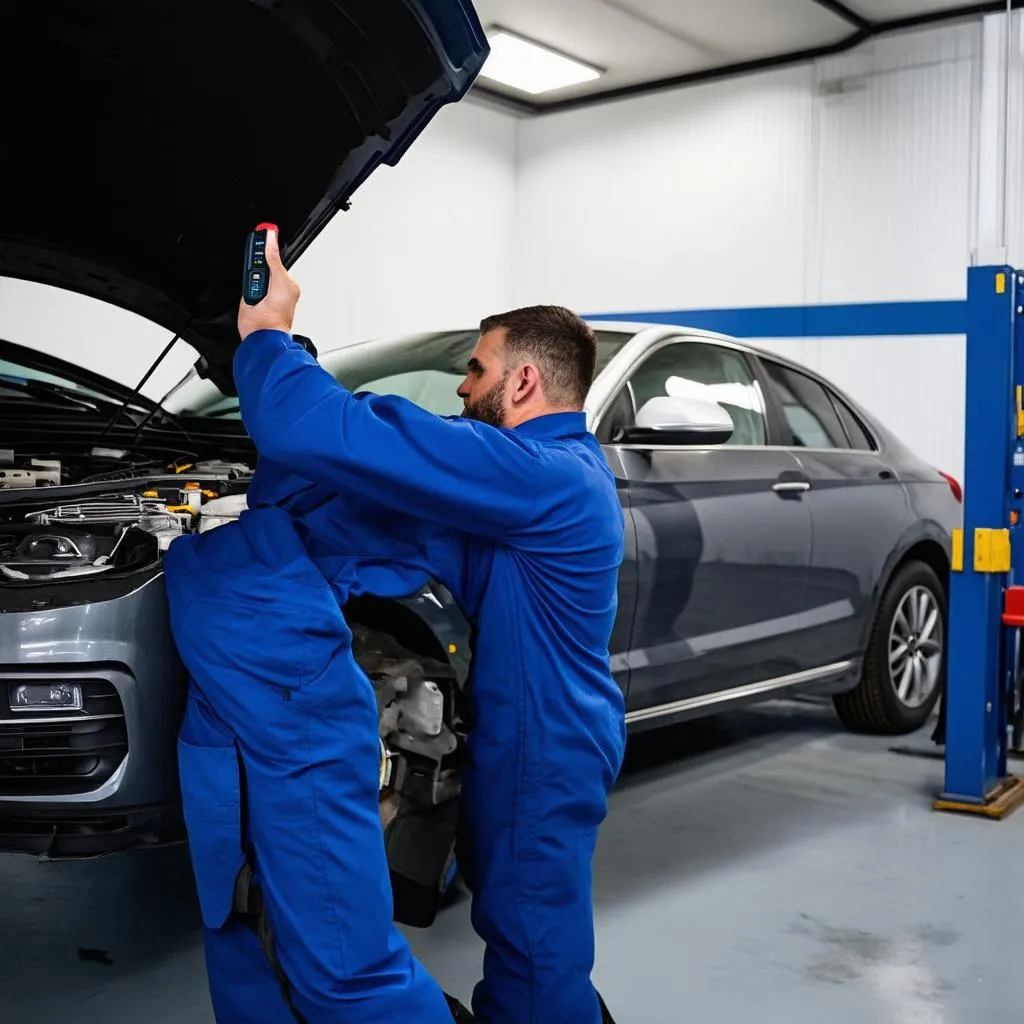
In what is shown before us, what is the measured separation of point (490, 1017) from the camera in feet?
6.58

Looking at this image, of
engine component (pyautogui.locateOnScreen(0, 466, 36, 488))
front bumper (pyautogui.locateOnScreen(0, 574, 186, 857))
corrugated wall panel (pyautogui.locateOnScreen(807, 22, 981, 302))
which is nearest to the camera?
front bumper (pyautogui.locateOnScreen(0, 574, 186, 857))

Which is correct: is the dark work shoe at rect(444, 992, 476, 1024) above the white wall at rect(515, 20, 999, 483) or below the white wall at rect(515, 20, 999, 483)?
below

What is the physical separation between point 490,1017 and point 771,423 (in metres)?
2.31

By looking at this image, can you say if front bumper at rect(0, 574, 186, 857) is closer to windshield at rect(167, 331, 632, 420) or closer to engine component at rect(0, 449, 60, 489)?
engine component at rect(0, 449, 60, 489)

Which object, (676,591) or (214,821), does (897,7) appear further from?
(214,821)

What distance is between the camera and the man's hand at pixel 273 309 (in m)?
1.92

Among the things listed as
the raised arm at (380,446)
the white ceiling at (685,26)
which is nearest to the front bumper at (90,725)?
the raised arm at (380,446)

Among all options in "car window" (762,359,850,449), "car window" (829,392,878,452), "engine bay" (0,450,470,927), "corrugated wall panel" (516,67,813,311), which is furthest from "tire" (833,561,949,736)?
"corrugated wall panel" (516,67,813,311)

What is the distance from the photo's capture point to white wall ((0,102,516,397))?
8.38 meters

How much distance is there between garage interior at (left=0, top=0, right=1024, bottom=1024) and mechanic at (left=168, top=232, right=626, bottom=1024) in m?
0.46

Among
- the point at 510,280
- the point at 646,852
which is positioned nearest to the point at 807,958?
the point at 646,852

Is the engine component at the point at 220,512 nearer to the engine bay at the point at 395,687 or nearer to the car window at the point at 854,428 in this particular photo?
the engine bay at the point at 395,687

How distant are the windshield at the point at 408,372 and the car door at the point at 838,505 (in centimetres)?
87

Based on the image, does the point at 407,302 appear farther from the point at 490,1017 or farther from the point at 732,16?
the point at 490,1017
